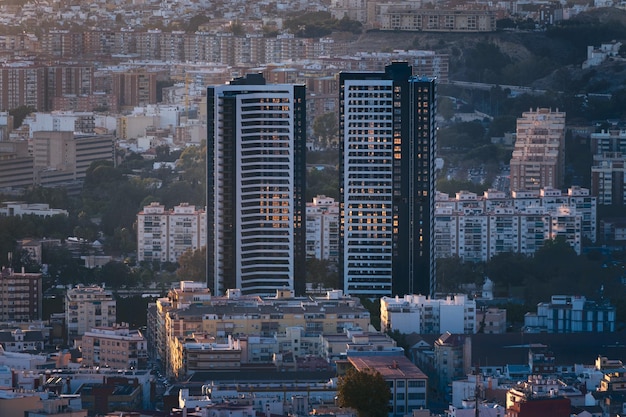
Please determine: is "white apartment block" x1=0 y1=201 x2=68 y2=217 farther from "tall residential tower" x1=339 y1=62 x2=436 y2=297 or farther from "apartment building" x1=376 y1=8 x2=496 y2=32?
"apartment building" x1=376 y1=8 x2=496 y2=32

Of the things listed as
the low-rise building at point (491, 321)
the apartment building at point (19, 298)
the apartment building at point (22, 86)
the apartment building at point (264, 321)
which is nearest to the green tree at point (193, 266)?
the apartment building at point (19, 298)

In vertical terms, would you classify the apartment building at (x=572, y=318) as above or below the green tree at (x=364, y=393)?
above

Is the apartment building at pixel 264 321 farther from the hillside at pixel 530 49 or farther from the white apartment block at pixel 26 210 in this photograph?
the hillside at pixel 530 49

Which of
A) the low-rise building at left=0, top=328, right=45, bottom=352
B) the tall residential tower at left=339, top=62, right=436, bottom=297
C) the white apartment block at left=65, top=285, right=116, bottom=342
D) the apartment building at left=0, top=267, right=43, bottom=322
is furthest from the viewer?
the tall residential tower at left=339, top=62, right=436, bottom=297

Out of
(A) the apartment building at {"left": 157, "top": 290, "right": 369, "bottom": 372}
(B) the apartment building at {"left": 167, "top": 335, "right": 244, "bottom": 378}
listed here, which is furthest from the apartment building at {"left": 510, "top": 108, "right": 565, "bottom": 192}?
(B) the apartment building at {"left": 167, "top": 335, "right": 244, "bottom": 378}

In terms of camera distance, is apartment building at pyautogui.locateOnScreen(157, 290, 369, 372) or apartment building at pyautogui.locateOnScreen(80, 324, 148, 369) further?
apartment building at pyautogui.locateOnScreen(157, 290, 369, 372)

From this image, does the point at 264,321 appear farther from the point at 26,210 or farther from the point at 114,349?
the point at 26,210

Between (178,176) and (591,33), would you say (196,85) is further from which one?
(178,176)

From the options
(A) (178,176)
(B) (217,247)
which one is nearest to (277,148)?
(B) (217,247)
